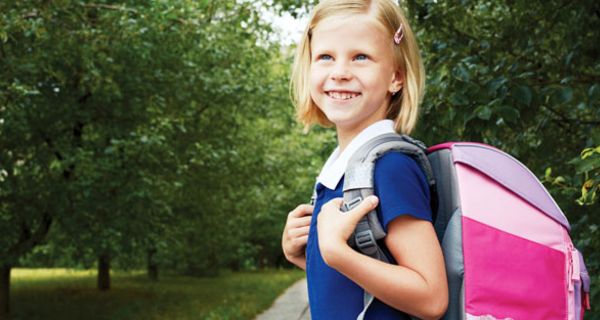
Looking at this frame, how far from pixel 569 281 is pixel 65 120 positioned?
1041cm

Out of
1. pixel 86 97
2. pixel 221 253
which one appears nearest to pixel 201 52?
pixel 86 97

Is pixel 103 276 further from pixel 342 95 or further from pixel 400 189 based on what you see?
pixel 400 189

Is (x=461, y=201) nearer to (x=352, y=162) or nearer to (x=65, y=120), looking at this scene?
(x=352, y=162)

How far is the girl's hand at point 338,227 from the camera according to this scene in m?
1.46

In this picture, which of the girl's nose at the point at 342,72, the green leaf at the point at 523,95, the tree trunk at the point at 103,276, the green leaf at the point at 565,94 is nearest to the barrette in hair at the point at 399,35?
the girl's nose at the point at 342,72

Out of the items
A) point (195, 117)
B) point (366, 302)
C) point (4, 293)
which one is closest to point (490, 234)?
point (366, 302)

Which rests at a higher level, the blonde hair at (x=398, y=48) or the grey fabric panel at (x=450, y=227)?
the blonde hair at (x=398, y=48)

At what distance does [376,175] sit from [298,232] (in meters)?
0.42

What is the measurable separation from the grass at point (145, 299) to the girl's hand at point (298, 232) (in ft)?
38.3

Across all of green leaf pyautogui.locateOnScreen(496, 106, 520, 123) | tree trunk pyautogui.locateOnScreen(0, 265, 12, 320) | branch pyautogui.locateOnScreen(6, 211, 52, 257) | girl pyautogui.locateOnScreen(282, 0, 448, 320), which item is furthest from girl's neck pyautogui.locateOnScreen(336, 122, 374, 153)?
tree trunk pyautogui.locateOnScreen(0, 265, 12, 320)

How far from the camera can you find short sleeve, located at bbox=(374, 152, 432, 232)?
1.46m

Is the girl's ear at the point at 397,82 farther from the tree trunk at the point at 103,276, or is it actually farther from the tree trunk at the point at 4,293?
the tree trunk at the point at 103,276

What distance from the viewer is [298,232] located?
6.09ft

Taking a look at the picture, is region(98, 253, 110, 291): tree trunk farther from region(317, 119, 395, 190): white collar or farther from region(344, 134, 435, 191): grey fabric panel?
region(344, 134, 435, 191): grey fabric panel
